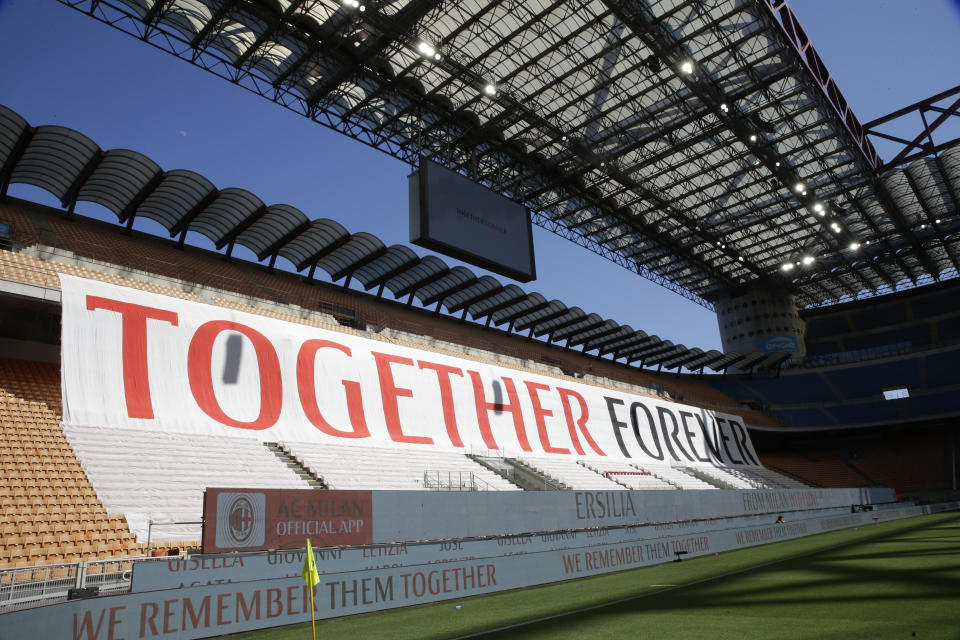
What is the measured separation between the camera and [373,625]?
31.5ft

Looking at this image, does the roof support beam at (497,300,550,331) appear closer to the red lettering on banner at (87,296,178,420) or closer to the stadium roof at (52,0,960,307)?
the stadium roof at (52,0,960,307)

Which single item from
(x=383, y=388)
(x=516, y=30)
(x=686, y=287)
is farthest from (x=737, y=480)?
(x=516, y=30)

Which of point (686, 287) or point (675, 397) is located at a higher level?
point (686, 287)

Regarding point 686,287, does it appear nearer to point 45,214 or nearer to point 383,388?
Answer: point 383,388

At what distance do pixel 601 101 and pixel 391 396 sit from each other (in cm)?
1722

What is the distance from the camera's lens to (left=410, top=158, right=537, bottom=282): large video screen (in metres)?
23.6

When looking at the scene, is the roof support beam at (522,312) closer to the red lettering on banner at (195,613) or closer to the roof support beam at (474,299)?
the roof support beam at (474,299)

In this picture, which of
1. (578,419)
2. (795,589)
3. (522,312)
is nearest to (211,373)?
(795,589)

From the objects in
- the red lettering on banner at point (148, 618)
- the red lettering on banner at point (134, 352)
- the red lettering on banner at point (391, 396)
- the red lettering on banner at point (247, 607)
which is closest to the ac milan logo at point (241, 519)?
the red lettering on banner at point (247, 607)

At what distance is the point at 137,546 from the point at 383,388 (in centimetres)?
1171

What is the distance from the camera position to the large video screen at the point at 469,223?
23.6 m

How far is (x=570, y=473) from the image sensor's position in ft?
89.8

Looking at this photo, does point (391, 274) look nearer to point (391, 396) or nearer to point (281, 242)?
point (281, 242)

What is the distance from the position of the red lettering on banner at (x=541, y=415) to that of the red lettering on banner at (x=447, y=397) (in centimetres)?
499
